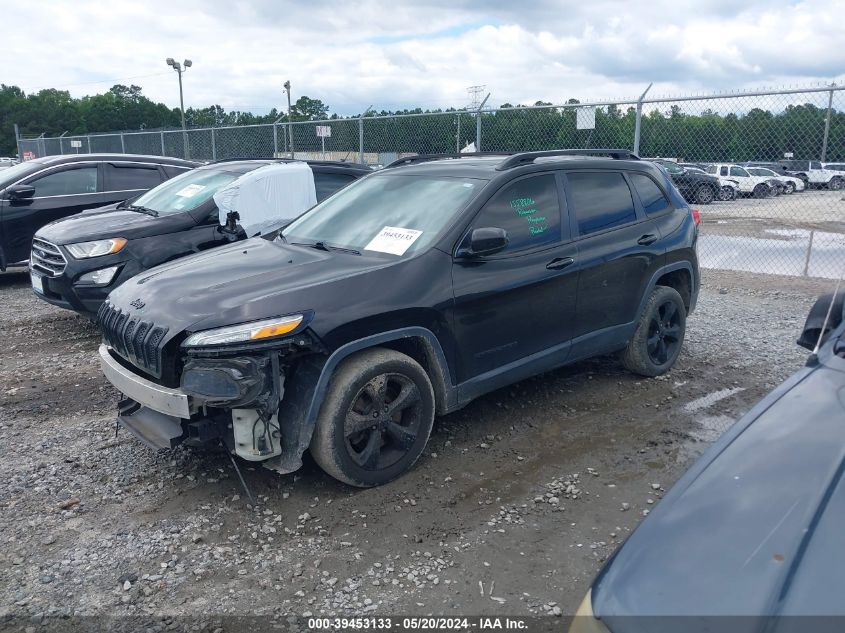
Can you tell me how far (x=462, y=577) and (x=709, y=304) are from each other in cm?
636

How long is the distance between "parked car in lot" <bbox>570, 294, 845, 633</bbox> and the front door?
215 cm

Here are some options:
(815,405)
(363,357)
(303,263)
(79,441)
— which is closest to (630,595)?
(815,405)

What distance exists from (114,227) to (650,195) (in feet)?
16.1

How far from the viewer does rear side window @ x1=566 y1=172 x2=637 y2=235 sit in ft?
16.0

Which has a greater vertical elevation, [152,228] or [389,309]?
[152,228]

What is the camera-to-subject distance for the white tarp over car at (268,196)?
7016 millimetres

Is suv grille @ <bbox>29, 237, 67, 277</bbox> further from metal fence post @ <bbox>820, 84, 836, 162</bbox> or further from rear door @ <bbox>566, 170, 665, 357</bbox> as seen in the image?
metal fence post @ <bbox>820, 84, 836, 162</bbox>

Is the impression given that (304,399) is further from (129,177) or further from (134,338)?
(129,177)

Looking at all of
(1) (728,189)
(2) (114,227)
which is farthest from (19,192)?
(1) (728,189)

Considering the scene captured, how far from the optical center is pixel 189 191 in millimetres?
7469

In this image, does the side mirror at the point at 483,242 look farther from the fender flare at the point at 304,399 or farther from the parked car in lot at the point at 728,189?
the parked car in lot at the point at 728,189

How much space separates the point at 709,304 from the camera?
27.6 feet

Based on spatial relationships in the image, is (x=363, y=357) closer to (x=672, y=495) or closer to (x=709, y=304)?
(x=672, y=495)

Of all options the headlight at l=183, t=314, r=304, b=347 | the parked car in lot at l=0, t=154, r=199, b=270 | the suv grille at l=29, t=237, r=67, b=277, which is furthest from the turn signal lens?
the parked car in lot at l=0, t=154, r=199, b=270
